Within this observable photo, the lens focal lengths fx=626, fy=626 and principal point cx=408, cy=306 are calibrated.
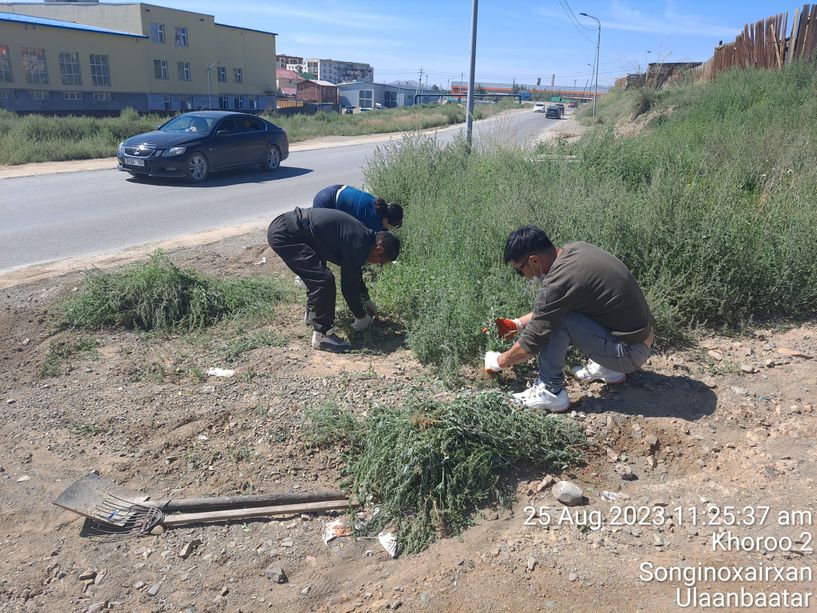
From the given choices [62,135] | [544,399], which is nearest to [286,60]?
[62,135]

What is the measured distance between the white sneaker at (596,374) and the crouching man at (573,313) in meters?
0.19

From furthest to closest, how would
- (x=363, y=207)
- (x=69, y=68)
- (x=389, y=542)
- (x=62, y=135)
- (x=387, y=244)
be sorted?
(x=69, y=68) < (x=62, y=135) < (x=363, y=207) < (x=387, y=244) < (x=389, y=542)

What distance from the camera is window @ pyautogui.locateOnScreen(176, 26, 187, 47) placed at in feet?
143

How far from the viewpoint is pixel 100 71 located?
38.2 metres

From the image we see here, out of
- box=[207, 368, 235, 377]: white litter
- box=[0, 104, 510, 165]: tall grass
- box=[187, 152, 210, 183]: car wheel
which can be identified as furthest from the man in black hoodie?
box=[0, 104, 510, 165]: tall grass

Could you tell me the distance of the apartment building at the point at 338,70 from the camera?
112125 millimetres

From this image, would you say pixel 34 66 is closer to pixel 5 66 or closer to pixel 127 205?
pixel 5 66

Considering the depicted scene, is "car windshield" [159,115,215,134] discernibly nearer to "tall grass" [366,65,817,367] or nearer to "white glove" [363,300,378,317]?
"tall grass" [366,65,817,367]

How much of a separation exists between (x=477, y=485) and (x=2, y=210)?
10279 mm

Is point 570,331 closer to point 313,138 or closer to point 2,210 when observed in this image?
point 2,210

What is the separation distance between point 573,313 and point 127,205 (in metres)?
9.66

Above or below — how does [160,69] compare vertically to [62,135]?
above

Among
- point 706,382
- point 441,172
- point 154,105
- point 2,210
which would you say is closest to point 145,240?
point 2,210

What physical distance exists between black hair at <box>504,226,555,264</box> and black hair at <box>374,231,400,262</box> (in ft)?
4.19
